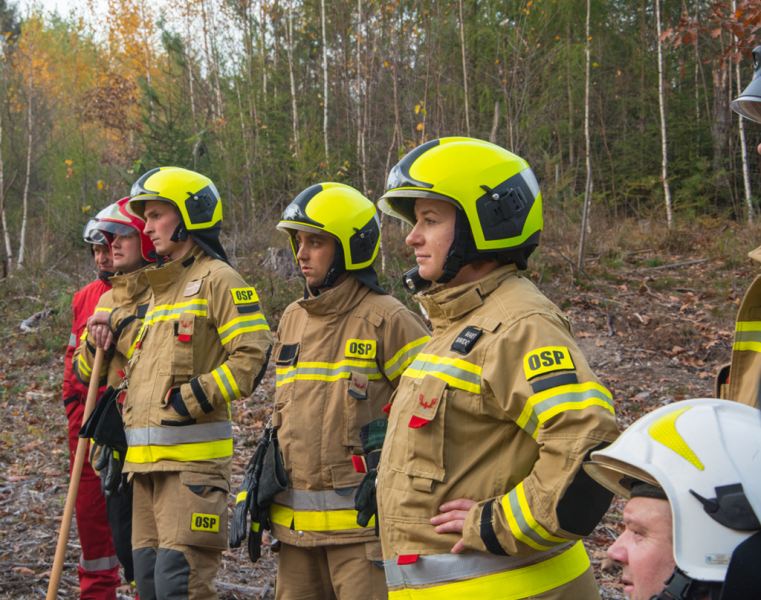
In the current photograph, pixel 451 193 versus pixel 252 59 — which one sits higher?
pixel 252 59

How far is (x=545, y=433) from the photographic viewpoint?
6.13ft

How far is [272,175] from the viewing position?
1477cm

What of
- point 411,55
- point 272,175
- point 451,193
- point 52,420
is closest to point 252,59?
point 272,175

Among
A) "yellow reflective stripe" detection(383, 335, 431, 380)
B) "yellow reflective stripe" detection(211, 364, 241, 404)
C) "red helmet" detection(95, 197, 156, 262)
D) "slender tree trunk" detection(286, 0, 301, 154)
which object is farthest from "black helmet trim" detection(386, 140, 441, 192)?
"slender tree trunk" detection(286, 0, 301, 154)

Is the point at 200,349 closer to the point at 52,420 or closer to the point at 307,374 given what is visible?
the point at 307,374

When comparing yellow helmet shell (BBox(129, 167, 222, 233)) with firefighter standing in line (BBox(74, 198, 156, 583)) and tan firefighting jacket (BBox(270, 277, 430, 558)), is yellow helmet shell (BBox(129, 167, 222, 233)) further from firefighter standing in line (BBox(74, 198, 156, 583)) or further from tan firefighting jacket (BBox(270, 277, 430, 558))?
tan firefighting jacket (BBox(270, 277, 430, 558))

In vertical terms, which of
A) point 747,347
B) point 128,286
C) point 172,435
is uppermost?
point 128,286

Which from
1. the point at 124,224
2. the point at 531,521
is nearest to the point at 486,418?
the point at 531,521

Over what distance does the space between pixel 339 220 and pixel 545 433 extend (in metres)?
1.95

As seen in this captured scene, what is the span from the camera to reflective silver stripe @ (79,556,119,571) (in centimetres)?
428

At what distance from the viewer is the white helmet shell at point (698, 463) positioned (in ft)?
4.05

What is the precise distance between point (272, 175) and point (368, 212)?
11.7 m

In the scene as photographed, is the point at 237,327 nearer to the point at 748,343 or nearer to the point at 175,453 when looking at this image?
the point at 175,453

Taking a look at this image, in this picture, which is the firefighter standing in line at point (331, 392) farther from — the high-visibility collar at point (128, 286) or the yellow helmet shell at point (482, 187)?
the high-visibility collar at point (128, 286)
